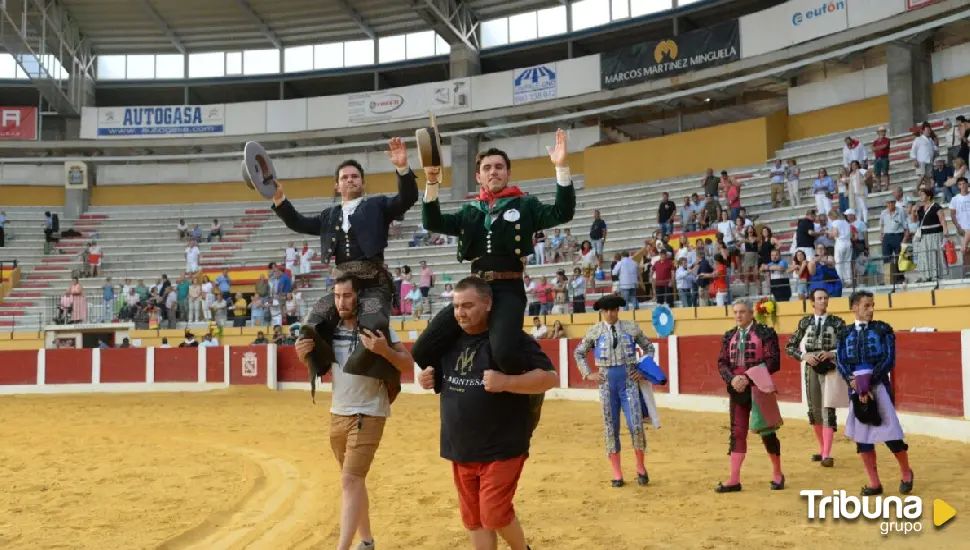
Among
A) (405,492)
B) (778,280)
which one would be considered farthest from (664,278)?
(405,492)

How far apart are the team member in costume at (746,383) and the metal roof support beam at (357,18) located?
84.5ft

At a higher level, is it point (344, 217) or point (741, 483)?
point (344, 217)

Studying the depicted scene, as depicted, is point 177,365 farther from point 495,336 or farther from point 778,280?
point 495,336

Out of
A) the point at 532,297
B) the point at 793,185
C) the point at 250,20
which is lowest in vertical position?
the point at 532,297

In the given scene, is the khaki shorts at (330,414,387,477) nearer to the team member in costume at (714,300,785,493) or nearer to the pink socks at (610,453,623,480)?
the pink socks at (610,453,623,480)

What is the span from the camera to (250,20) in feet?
102

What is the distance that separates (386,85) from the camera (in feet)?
107

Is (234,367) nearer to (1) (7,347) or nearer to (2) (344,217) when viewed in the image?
(1) (7,347)

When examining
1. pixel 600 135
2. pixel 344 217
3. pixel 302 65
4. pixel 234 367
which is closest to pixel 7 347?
pixel 234 367

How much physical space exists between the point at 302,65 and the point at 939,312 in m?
25.9

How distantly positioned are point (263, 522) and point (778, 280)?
11.1 m

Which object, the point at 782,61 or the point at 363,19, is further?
the point at 363,19

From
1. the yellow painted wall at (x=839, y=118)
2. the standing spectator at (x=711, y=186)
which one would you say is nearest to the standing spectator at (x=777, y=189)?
the standing spectator at (x=711, y=186)

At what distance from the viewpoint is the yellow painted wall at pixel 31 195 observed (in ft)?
107
